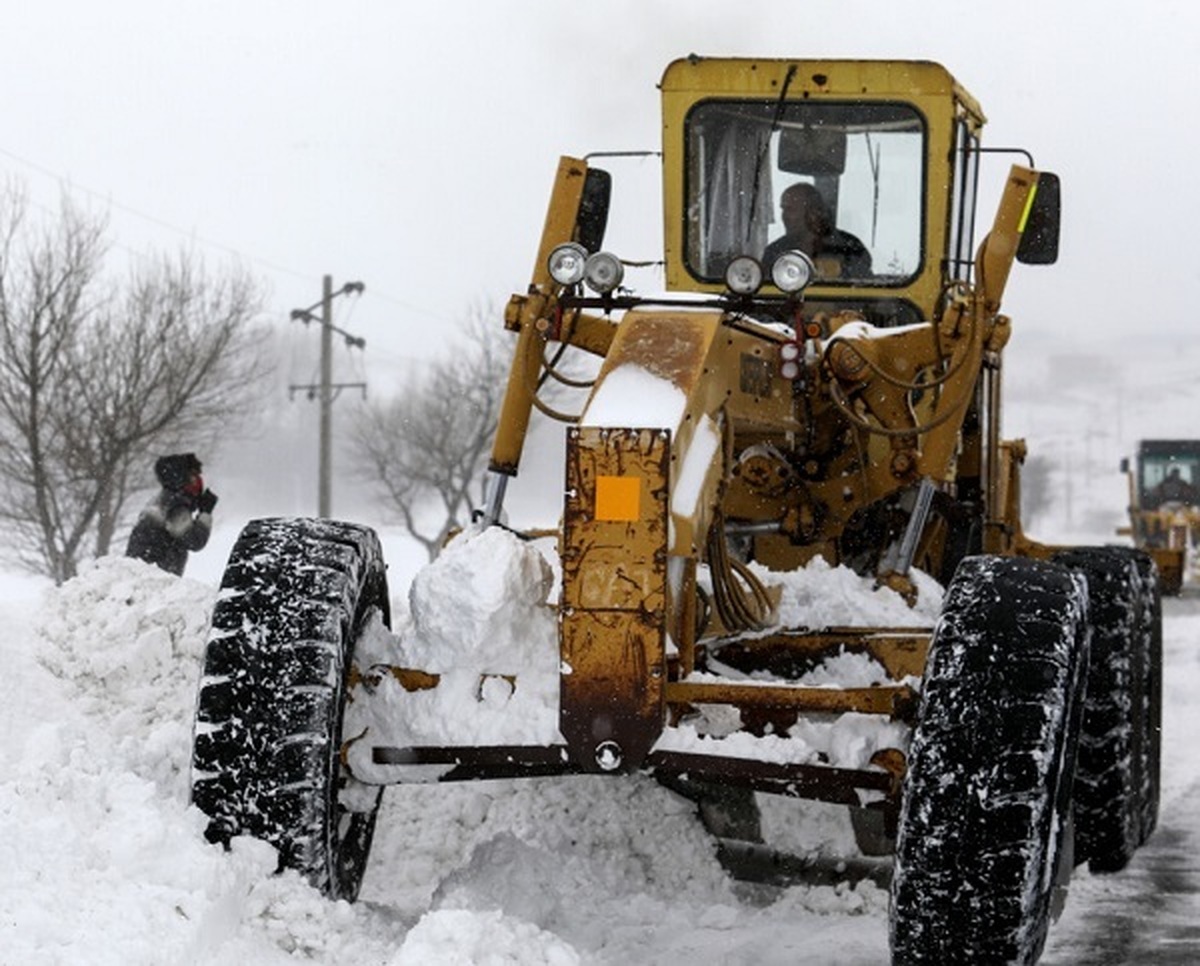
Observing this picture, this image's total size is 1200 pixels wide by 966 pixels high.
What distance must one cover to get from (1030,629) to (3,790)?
272cm

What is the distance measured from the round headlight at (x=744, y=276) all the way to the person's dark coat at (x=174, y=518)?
22.3 feet

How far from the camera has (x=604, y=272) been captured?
6086mm

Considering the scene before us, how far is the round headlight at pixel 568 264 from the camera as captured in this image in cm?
623

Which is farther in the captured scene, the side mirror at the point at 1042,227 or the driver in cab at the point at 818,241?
the driver in cab at the point at 818,241

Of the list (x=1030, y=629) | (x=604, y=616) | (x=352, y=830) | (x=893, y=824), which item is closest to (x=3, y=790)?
(x=352, y=830)

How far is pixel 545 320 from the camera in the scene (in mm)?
7230

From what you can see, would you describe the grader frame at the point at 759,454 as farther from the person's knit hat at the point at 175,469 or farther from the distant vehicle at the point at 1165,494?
the distant vehicle at the point at 1165,494

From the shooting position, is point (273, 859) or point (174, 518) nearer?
point (273, 859)

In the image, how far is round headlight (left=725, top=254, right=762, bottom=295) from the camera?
6039 mm

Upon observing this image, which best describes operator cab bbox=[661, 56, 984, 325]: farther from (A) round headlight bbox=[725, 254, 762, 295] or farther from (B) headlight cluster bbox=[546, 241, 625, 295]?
(A) round headlight bbox=[725, 254, 762, 295]

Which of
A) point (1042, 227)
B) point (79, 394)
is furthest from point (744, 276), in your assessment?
point (79, 394)

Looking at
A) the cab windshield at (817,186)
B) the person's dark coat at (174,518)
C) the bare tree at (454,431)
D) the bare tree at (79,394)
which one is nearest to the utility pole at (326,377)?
the bare tree at (454,431)

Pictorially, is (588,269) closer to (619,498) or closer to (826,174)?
(619,498)

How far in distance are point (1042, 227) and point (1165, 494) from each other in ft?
114
